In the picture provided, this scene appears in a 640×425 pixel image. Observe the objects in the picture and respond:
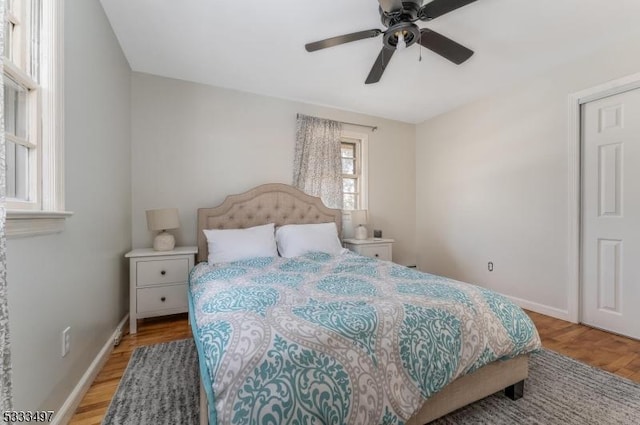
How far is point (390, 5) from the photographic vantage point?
1472mm

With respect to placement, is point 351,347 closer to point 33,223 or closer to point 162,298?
point 33,223

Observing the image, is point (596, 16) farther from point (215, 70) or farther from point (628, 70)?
point (215, 70)

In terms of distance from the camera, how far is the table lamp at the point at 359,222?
11.7 ft

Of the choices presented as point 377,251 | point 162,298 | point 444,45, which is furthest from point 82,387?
point 444,45

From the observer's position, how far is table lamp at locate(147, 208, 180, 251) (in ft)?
8.36

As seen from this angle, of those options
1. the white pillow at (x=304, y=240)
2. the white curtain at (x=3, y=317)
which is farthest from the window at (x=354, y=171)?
the white curtain at (x=3, y=317)

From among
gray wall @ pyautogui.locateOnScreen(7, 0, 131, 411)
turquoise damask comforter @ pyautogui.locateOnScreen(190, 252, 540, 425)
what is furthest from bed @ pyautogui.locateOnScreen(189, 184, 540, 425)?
gray wall @ pyautogui.locateOnScreen(7, 0, 131, 411)

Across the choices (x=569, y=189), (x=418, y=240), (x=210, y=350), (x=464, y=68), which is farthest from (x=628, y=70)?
(x=210, y=350)

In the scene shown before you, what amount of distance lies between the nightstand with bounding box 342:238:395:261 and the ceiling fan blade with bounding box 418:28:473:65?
6.94 feet

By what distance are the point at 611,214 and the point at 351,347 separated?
2.84 meters

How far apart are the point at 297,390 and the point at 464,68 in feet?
10.2

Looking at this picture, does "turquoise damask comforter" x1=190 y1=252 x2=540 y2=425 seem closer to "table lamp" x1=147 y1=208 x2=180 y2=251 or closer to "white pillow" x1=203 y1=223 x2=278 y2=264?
"white pillow" x1=203 y1=223 x2=278 y2=264

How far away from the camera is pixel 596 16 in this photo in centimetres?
201

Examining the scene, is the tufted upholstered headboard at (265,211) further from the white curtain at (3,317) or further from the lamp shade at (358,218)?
the white curtain at (3,317)
